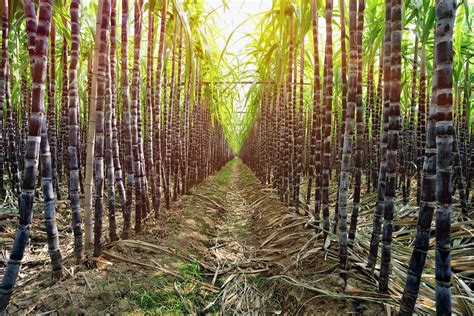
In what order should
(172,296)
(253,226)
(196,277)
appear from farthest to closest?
(253,226)
(196,277)
(172,296)

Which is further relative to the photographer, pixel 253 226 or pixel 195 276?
pixel 253 226

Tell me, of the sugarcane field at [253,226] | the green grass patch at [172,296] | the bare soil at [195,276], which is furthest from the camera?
the green grass patch at [172,296]

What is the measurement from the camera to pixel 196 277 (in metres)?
2.40


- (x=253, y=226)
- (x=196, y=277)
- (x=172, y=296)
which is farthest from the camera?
(x=253, y=226)

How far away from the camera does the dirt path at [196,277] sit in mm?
1715

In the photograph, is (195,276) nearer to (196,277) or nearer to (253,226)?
(196,277)

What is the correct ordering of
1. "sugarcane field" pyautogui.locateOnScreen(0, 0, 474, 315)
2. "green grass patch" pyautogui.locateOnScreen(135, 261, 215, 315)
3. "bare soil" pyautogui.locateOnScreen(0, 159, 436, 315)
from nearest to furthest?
1. "sugarcane field" pyautogui.locateOnScreen(0, 0, 474, 315)
2. "bare soil" pyautogui.locateOnScreen(0, 159, 436, 315)
3. "green grass patch" pyautogui.locateOnScreen(135, 261, 215, 315)

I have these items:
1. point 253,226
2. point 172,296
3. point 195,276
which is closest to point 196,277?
point 195,276

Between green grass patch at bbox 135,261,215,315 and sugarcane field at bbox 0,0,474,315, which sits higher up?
sugarcane field at bbox 0,0,474,315

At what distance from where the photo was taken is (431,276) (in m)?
1.81

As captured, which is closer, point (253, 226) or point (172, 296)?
point (172, 296)

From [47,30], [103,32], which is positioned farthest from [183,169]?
[47,30]

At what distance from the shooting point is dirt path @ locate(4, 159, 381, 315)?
5.63 ft

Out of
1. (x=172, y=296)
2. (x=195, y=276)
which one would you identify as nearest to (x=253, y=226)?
(x=195, y=276)
